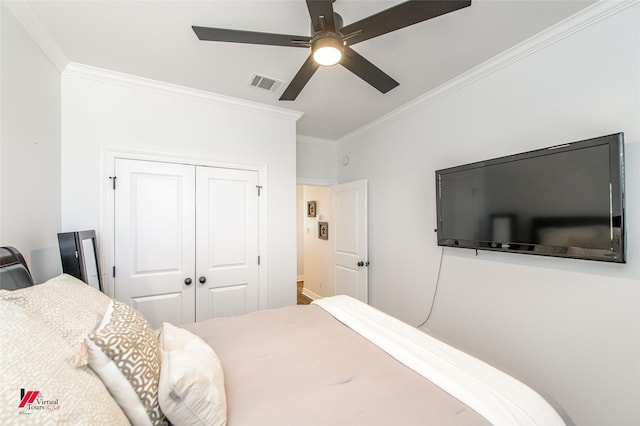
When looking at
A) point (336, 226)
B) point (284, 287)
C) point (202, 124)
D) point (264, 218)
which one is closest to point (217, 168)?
point (202, 124)

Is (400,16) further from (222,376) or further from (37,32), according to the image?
(37,32)

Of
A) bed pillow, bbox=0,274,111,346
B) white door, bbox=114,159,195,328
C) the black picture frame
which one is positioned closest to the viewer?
bed pillow, bbox=0,274,111,346

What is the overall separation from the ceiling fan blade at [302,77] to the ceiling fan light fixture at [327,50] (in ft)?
0.22

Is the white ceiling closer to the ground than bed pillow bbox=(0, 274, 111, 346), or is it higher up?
higher up

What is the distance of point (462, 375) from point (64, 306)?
5.45 ft

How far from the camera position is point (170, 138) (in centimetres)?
250

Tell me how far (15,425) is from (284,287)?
2594mm

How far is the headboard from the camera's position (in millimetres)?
1175

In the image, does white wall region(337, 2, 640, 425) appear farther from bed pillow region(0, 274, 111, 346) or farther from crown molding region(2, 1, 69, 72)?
crown molding region(2, 1, 69, 72)

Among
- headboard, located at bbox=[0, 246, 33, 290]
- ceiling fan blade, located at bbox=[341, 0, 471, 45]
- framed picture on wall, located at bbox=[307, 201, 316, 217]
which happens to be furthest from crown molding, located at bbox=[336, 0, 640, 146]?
headboard, located at bbox=[0, 246, 33, 290]

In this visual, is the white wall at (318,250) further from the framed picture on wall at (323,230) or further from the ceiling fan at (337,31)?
the ceiling fan at (337,31)

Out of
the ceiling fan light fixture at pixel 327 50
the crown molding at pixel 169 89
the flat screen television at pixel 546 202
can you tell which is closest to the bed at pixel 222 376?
the flat screen television at pixel 546 202

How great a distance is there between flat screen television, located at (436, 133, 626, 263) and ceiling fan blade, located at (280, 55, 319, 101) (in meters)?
1.48

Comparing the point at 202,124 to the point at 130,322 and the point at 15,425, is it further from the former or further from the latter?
the point at 15,425
